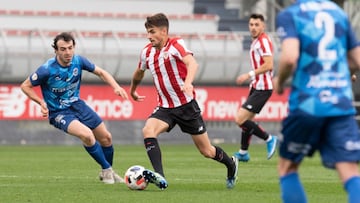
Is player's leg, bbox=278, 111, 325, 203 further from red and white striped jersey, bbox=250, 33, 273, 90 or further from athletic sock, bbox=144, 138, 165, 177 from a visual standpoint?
red and white striped jersey, bbox=250, 33, 273, 90

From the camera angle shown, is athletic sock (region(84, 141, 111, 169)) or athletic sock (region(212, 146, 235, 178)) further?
athletic sock (region(84, 141, 111, 169))

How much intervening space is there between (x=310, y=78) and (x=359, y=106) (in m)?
23.7

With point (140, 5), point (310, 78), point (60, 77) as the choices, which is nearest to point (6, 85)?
point (140, 5)

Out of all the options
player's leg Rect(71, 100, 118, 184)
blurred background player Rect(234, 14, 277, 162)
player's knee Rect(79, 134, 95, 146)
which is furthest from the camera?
blurred background player Rect(234, 14, 277, 162)

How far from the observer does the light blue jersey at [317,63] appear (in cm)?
778

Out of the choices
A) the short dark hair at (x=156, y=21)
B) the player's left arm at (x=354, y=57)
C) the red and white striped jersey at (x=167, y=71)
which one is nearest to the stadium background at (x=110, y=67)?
the red and white striped jersey at (x=167, y=71)

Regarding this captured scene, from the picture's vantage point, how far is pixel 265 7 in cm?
3694

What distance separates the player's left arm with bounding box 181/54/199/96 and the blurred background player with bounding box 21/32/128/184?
1.66 meters

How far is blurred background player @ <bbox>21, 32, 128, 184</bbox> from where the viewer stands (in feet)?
45.3

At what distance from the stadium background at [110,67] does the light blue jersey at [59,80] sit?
44.3 ft

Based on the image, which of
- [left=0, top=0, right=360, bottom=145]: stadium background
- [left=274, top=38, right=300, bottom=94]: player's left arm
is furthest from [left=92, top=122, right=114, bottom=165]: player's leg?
[left=0, top=0, right=360, bottom=145]: stadium background

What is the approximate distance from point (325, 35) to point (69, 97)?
22.6 ft

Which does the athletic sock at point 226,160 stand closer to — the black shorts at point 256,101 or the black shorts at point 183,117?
the black shorts at point 183,117

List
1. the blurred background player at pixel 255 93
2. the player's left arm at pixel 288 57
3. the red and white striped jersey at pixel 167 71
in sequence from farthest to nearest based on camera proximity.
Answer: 1. the blurred background player at pixel 255 93
2. the red and white striped jersey at pixel 167 71
3. the player's left arm at pixel 288 57
